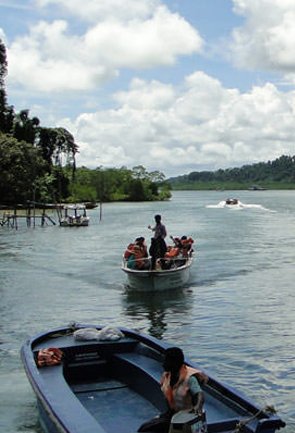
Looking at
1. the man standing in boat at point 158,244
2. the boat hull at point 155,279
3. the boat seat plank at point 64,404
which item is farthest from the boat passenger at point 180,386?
the man standing in boat at point 158,244

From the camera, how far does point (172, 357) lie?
691cm

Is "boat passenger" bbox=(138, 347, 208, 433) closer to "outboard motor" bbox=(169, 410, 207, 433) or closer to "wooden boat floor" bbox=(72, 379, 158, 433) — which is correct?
"outboard motor" bbox=(169, 410, 207, 433)

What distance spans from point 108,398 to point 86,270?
20025 mm

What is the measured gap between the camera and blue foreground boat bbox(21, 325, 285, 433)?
24.5 feet

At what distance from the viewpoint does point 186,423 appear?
673 cm

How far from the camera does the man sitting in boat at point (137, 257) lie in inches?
869

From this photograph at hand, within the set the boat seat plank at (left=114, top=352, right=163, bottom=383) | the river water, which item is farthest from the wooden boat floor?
the river water

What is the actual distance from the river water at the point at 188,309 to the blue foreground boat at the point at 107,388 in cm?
123

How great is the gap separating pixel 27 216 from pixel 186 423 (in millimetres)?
58584

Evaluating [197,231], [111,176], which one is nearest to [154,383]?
[197,231]

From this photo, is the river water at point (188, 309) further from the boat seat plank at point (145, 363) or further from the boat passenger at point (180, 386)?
the boat passenger at point (180, 386)

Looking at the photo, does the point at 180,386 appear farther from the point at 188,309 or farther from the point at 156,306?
the point at 156,306

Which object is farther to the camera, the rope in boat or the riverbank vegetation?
the riverbank vegetation

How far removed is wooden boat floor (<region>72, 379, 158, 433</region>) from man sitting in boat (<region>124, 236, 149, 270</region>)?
1145cm
